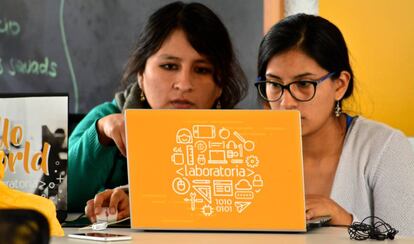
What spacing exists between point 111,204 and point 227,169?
406mm

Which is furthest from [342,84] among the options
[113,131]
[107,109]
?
[107,109]

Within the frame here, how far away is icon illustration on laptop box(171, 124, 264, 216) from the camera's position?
1814mm

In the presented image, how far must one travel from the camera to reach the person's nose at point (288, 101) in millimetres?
2303

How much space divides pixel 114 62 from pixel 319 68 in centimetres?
160

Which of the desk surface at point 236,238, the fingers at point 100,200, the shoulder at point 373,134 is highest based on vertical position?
the shoulder at point 373,134

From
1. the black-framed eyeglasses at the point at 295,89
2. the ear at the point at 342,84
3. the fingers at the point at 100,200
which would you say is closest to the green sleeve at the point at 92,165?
the fingers at the point at 100,200

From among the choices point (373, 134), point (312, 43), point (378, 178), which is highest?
point (312, 43)

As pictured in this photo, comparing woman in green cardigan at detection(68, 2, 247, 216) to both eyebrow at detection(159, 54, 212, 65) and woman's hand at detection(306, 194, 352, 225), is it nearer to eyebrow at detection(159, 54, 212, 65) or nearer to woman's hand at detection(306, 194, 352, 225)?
eyebrow at detection(159, 54, 212, 65)

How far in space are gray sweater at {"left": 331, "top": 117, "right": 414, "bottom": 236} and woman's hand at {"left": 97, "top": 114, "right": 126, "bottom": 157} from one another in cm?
64

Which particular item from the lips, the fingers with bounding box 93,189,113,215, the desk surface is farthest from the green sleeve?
the desk surface

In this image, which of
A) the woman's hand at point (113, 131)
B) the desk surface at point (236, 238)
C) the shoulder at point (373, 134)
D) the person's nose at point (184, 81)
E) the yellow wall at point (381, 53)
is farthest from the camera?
the yellow wall at point (381, 53)

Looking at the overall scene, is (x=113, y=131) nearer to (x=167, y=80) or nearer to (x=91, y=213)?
(x=167, y=80)

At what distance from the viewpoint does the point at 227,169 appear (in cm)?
182

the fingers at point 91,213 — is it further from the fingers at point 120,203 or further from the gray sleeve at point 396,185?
the gray sleeve at point 396,185
